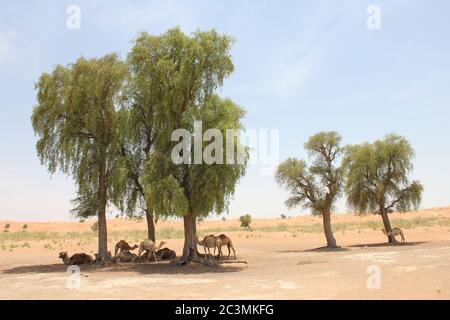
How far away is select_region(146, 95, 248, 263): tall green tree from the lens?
22891 millimetres

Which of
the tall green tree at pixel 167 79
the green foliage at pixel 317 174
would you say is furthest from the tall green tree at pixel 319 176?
the tall green tree at pixel 167 79

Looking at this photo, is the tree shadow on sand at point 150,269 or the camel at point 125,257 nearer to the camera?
the tree shadow on sand at point 150,269

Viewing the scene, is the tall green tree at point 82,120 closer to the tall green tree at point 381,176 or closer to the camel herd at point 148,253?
the camel herd at point 148,253

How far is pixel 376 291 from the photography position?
1394 cm

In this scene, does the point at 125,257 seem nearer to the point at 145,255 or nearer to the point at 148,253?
the point at 145,255

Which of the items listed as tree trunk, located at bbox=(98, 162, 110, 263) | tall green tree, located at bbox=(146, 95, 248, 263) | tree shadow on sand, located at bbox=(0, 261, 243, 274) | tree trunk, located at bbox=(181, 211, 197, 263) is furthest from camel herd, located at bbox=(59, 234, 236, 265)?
tall green tree, located at bbox=(146, 95, 248, 263)

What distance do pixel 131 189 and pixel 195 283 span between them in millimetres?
11547

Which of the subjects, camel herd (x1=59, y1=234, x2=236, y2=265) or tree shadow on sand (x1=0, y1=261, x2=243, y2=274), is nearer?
tree shadow on sand (x1=0, y1=261, x2=243, y2=274)

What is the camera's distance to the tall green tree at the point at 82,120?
26.2 metres

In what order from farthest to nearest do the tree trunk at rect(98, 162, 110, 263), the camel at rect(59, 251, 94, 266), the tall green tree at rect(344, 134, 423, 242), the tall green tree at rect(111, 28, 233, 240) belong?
the tall green tree at rect(344, 134, 423, 242) < the camel at rect(59, 251, 94, 266) < the tree trunk at rect(98, 162, 110, 263) < the tall green tree at rect(111, 28, 233, 240)

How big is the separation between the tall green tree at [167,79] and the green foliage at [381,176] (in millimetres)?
20615

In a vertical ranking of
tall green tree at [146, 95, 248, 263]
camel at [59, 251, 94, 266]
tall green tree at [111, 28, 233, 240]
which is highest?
tall green tree at [111, 28, 233, 240]

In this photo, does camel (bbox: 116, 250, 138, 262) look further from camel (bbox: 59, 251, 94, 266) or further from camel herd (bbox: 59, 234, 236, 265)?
camel (bbox: 59, 251, 94, 266)
